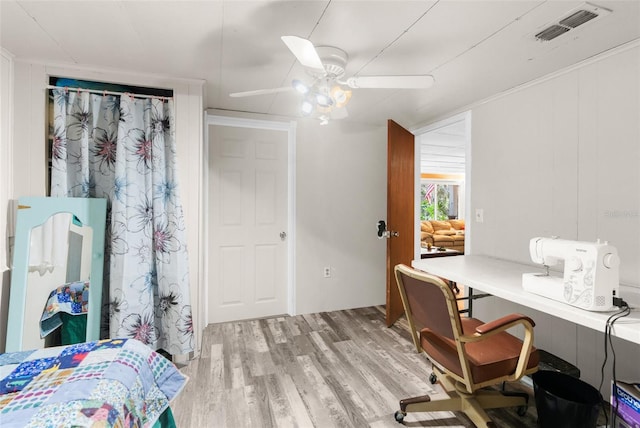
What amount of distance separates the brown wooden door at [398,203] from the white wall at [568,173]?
700 mm

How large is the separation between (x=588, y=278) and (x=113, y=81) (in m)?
2.96

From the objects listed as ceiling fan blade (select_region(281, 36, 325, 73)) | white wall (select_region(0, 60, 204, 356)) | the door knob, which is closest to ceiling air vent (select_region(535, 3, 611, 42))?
ceiling fan blade (select_region(281, 36, 325, 73))

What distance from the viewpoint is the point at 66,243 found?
2.01 m

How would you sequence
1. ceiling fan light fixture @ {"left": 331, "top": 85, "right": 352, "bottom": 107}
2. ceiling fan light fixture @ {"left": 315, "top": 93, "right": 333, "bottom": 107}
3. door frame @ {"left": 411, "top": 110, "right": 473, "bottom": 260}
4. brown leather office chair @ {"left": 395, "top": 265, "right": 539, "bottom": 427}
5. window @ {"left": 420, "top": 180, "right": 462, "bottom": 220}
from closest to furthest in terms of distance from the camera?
1. brown leather office chair @ {"left": 395, "top": 265, "right": 539, "bottom": 427}
2. ceiling fan light fixture @ {"left": 315, "top": 93, "right": 333, "bottom": 107}
3. ceiling fan light fixture @ {"left": 331, "top": 85, "right": 352, "bottom": 107}
4. door frame @ {"left": 411, "top": 110, "right": 473, "bottom": 260}
5. window @ {"left": 420, "top": 180, "right": 462, "bottom": 220}

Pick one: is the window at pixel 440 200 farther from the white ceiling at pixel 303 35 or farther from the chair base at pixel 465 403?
the chair base at pixel 465 403

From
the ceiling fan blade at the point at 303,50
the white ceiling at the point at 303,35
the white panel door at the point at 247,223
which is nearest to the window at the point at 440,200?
the white panel door at the point at 247,223

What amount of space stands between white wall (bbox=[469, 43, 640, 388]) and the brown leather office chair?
68 cm

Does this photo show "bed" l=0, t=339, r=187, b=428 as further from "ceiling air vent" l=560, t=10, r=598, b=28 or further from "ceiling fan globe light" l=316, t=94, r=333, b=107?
"ceiling air vent" l=560, t=10, r=598, b=28

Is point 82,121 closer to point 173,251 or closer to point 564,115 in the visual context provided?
point 173,251

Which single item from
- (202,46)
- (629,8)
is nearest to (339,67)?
(202,46)

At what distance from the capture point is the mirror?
1.85m

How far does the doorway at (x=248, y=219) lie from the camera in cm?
302

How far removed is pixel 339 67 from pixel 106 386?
1790 millimetres

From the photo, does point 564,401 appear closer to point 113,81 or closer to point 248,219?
point 248,219
